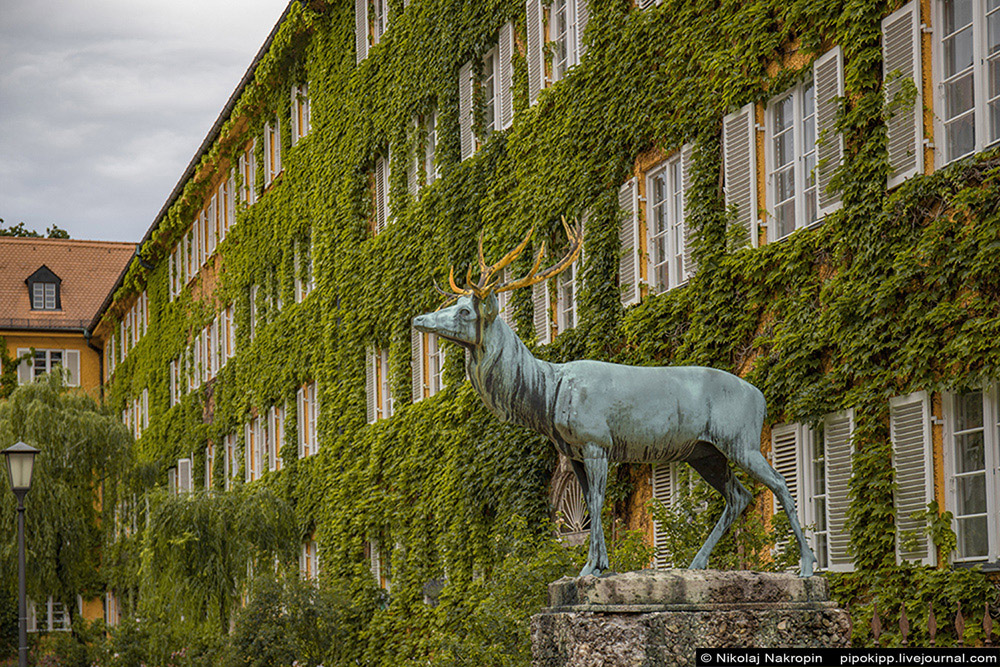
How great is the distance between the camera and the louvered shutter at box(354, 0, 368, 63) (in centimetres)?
2911

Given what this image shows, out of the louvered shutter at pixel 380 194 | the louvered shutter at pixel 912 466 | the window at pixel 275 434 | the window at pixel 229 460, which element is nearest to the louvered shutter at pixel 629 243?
the louvered shutter at pixel 912 466

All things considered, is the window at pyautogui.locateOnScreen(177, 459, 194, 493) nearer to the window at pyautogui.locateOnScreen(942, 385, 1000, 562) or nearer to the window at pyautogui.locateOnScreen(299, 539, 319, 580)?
the window at pyautogui.locateOnScreen(299, 539, 319, 580)

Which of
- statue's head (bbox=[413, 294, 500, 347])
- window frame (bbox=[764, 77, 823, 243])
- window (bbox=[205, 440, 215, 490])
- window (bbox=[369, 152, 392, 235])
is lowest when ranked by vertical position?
window (bbox=[205, 440, 215, 490])

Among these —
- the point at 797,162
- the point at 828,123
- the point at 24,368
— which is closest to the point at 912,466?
the point at 828,123

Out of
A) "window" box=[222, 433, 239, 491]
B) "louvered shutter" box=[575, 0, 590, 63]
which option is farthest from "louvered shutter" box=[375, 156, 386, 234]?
"window" box=[222, 433, 239, 491]

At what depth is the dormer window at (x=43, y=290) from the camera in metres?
63.0

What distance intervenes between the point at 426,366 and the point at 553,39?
22.4 ft

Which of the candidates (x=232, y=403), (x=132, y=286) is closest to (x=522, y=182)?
(x=232, y=403)

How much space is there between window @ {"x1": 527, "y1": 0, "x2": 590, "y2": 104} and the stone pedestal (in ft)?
38.6

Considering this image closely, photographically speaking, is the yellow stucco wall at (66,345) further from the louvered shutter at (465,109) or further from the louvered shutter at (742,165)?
the louvered shutter at (742,165)

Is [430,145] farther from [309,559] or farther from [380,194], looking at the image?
[309,559]

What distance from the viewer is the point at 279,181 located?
35.3 meters

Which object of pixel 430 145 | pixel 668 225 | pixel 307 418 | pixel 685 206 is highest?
pixel 430 145

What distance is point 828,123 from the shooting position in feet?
45.9
